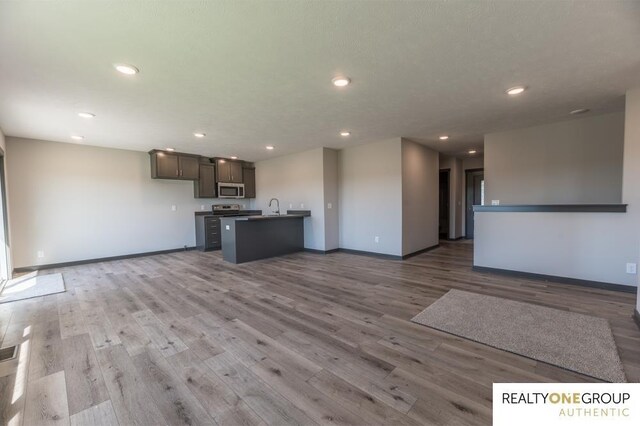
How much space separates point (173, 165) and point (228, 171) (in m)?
1.43

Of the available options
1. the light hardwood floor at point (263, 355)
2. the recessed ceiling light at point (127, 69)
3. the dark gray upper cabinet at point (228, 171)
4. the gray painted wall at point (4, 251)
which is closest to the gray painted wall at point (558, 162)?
the light hardwood floor at point (263, 355)

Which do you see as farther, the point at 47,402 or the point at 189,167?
the point at 189,167

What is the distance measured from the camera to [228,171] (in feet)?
24.2

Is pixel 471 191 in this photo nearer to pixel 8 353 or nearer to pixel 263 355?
pixel 263 355

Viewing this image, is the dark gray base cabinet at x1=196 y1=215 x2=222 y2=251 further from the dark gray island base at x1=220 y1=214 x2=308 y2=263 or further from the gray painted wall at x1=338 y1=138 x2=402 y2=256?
the gray painted wall at x1=338 y1=138 x2=402 y2=256

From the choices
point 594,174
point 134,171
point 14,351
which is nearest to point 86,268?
point 134,171

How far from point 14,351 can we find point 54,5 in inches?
104

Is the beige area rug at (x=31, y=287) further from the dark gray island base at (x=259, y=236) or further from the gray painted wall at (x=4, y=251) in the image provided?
the dark gray island base at (x=259, y=236)

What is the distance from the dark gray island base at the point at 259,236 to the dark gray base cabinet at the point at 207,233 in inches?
51.3

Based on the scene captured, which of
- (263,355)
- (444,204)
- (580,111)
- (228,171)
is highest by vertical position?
(580,111)

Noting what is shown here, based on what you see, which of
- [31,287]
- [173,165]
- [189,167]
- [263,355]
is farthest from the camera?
[189,167]

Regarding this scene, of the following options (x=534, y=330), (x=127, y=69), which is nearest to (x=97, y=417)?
(x=127, y=69)

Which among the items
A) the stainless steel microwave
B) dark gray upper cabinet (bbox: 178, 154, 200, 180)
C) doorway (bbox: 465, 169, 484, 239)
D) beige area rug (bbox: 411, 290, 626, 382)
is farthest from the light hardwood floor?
doorway (bbox: 465, 169, 484, 239)

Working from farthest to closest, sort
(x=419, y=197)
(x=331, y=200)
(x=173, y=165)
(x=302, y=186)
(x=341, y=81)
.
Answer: (x=302, y=186) → (x=173, y=165) → (x=331, y=200) → (x=419, y=197) → (x=341, y=81)
